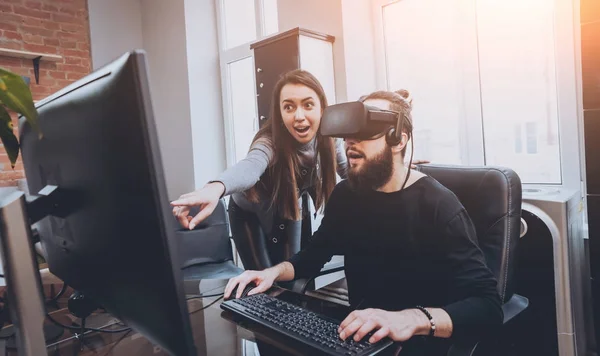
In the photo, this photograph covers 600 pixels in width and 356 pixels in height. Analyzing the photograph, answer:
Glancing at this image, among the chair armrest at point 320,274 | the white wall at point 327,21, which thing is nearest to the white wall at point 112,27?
the white wall at point 327,21

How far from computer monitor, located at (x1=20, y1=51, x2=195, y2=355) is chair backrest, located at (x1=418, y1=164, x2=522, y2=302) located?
103 cm

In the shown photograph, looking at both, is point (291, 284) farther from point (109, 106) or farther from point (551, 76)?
point (551, 76)

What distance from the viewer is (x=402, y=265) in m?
1.39

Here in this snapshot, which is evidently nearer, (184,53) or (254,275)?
(254,275)

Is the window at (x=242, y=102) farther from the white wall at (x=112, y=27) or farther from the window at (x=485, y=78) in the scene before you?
the window at (x=485, y=78)

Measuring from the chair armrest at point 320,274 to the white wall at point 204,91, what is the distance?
2007 millimetres

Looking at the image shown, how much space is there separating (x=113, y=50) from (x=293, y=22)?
6.62 feet

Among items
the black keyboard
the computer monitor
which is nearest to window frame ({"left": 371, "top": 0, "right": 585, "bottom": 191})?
the black keyboard

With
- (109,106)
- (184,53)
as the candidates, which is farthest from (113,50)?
(109,106)

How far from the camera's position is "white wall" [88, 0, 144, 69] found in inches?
149

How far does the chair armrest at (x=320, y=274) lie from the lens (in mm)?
1568

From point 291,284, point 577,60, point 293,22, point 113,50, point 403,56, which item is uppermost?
point 113,50

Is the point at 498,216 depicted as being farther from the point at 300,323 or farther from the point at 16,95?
the point at 16,95

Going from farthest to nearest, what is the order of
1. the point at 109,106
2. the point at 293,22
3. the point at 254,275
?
1. the point at 293,22
2. the point at 254,275
3. the point at 109,106
